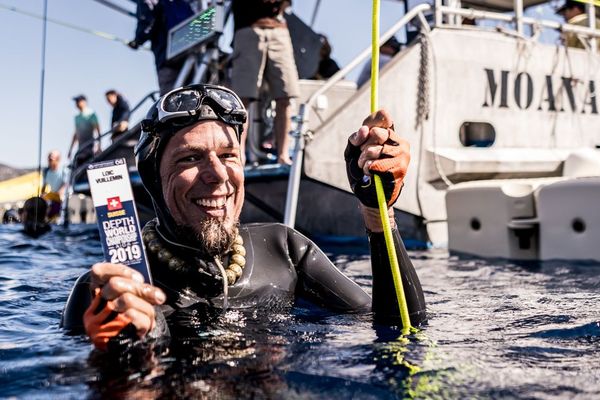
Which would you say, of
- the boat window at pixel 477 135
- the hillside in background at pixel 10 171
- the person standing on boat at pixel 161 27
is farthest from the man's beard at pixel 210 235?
the hillside in background at pixel 10 171

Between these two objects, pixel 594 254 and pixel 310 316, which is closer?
pixel 310 316

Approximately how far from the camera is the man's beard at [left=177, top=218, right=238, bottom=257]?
243cm

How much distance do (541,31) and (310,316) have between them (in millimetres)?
5512

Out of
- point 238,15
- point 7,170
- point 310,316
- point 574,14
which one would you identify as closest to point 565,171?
point 574,14

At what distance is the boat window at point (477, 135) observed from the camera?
7.23 m

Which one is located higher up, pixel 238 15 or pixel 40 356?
pixel 238 15

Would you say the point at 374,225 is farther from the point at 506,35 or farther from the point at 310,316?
the point at 506,35

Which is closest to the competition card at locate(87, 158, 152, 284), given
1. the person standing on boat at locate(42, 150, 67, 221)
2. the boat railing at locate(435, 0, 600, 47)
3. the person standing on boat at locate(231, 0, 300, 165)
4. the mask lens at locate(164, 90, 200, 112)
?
the mask lens at locate(164, 90, 200, 112)

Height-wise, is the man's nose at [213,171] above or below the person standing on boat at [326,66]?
below

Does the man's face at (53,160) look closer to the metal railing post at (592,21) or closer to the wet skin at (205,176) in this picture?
the metal railing post at (592,21)

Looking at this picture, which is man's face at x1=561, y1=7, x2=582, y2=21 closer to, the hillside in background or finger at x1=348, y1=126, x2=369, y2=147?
finger at x1=348, y1=126, x2=369, y2=147

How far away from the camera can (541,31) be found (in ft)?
23.2

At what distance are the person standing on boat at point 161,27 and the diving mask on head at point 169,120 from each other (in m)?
4.75

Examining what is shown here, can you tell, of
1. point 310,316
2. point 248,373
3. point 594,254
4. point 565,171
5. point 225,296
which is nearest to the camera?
point 248,373
